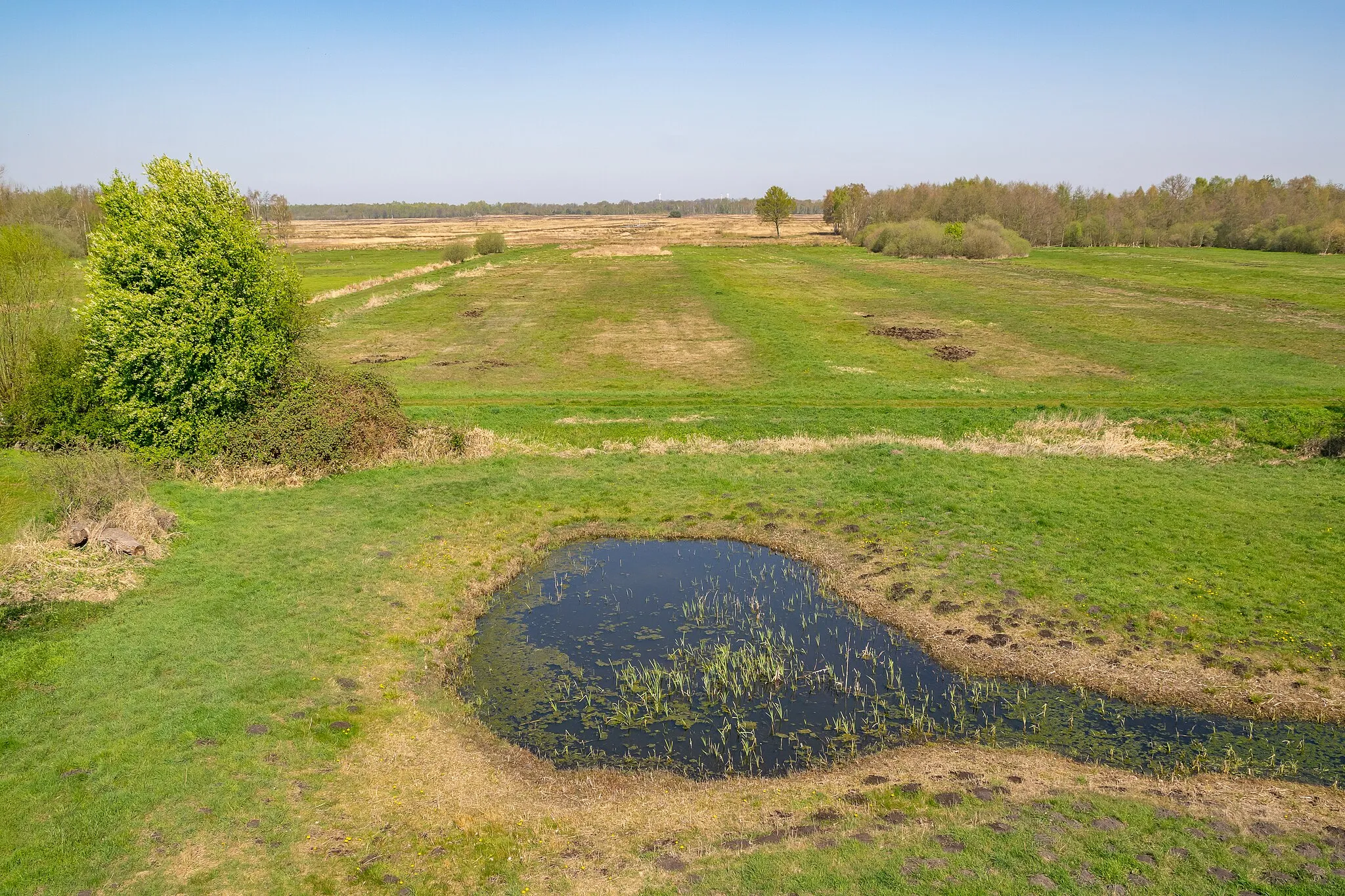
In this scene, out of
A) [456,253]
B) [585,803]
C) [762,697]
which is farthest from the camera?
[456,253]

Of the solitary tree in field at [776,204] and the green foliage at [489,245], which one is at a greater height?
the solitary tree in field at [776,204]

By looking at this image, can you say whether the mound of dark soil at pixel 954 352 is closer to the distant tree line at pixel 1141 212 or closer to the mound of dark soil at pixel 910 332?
the mound of dark soil at pixel 910 332

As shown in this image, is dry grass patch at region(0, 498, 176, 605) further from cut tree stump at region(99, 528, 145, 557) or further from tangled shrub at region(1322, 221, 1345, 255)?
tangled shrub at region(1322, 221, 1345, 255)

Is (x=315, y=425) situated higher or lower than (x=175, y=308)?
lower

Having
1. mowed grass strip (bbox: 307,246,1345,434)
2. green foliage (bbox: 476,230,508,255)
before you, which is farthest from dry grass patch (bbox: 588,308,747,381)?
green foliage (bbox: 476,230,508,255)

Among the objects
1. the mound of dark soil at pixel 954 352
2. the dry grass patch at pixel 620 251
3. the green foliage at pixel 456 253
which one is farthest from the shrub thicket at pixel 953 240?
the mound of dark soil at pixel 954 352

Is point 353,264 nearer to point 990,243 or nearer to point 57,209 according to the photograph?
point 57,209

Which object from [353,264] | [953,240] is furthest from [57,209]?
[953,240]
